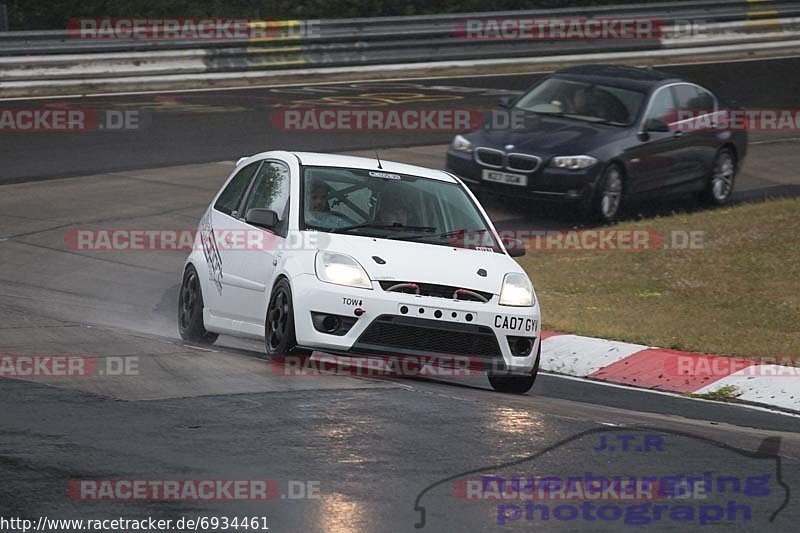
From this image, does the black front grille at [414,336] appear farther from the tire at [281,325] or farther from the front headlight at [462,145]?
the front headlight at [462,145]

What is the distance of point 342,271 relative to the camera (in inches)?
349

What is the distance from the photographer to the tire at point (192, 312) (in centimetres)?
1048

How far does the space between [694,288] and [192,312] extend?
16.2 ft

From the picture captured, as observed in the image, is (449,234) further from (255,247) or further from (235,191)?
(235,191)

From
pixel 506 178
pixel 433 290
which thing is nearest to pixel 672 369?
pixel 433 290

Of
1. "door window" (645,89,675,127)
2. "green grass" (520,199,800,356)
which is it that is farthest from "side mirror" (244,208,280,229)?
"door window" (645,89,675,127)

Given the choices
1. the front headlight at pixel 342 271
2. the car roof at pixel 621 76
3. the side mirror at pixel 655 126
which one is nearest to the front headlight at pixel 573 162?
the side mirror at pixel 655 126

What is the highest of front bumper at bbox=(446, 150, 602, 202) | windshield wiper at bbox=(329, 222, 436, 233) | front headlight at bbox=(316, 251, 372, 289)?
windshield wiper at bbox=(329, 222, 436, 233)

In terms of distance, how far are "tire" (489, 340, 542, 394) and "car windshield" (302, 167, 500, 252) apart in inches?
36.3

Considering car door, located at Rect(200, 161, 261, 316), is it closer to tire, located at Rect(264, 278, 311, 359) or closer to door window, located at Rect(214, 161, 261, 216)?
door window, located at Rect(214, 161, 261, 216)

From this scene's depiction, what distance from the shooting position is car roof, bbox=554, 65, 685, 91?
17578 millimetres

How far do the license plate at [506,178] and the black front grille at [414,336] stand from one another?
7.54 m

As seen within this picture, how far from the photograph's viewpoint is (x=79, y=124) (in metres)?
21.0

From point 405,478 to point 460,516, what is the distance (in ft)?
1.75
